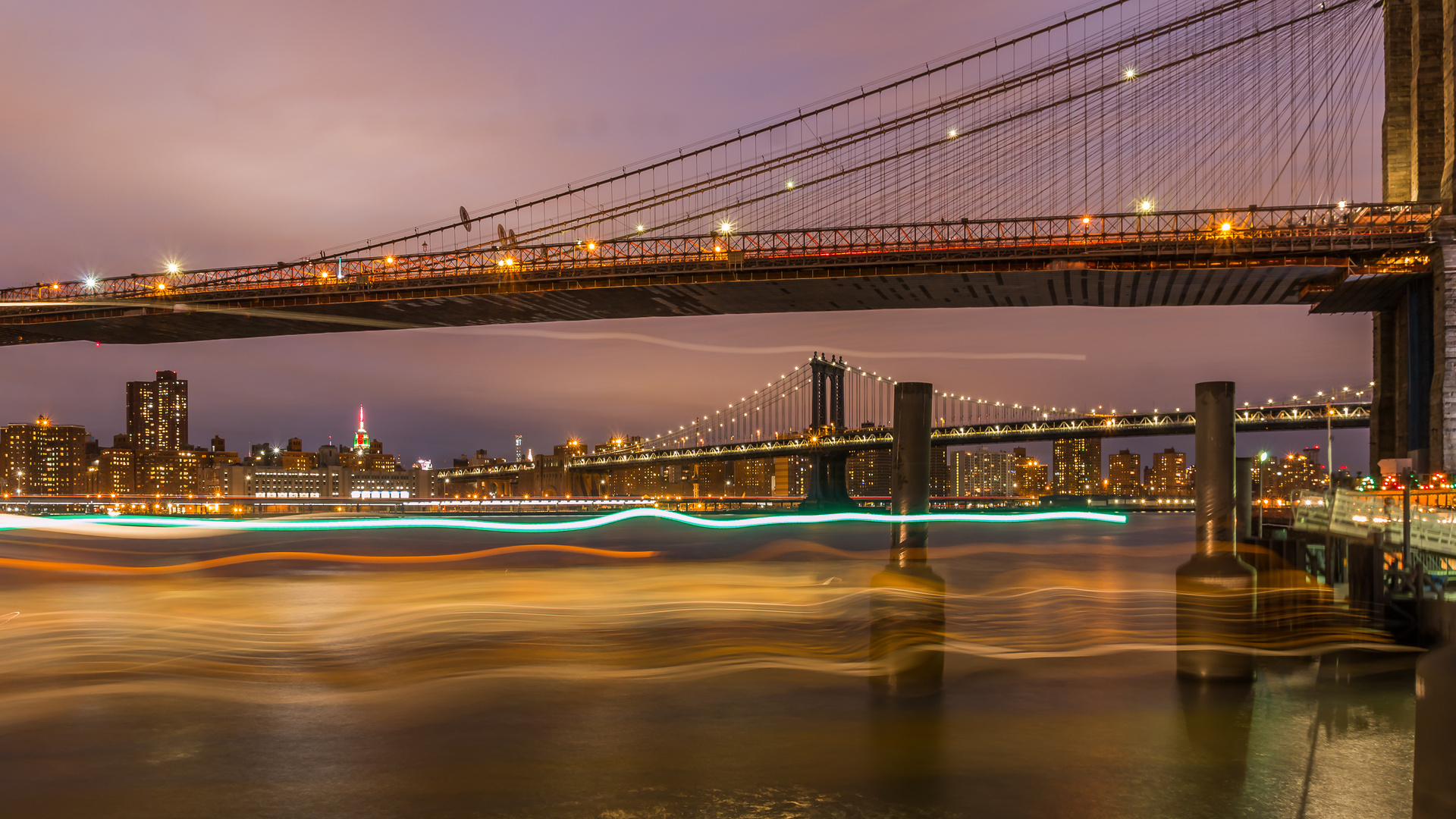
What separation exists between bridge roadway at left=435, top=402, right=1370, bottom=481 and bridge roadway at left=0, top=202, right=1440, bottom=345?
2631 cm

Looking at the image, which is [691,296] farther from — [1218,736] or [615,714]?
[1218,736]

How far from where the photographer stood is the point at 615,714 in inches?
476

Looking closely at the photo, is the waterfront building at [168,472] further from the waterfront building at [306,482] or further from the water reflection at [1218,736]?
the water reflection at [1218,736]

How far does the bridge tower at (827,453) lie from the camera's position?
260 ft

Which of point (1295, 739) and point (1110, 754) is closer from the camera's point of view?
point (1110, 754)

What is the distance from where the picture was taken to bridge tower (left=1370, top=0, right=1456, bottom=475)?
84.1 ft

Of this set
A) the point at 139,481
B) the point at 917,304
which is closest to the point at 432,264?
the point at 917,304

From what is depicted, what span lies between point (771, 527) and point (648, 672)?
6229 cm

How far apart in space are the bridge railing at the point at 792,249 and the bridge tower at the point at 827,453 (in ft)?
128

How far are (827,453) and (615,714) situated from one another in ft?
223

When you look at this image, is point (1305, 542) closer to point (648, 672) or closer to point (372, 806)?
point (648, 672)

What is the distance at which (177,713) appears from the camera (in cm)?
1077

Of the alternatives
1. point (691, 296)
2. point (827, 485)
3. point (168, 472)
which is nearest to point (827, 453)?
point (827, 485)

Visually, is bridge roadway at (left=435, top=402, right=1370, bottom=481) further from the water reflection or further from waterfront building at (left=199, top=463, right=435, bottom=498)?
the water reflection
